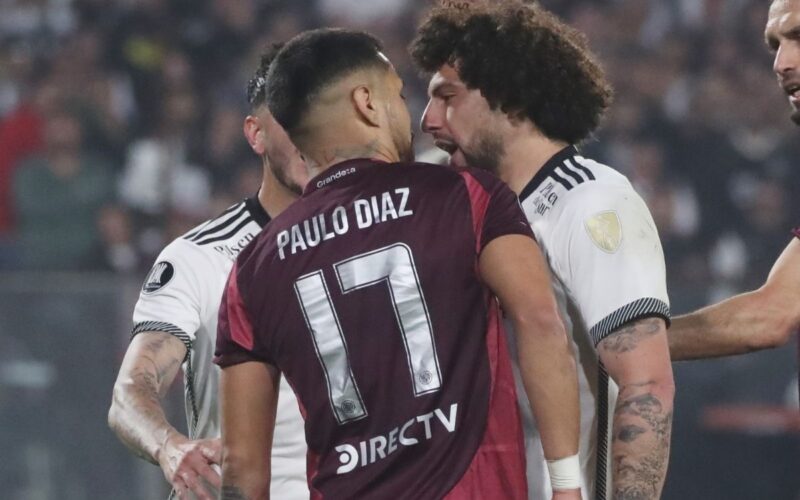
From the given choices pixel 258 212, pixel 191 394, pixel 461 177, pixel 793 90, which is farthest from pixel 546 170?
pixel 191 394

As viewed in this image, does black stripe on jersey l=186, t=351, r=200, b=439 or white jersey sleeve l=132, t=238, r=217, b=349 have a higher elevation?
white jersey sleeve l=132, t=238, r=217, b=349

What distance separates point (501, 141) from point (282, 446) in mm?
951

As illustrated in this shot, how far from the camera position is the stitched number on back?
2764mm

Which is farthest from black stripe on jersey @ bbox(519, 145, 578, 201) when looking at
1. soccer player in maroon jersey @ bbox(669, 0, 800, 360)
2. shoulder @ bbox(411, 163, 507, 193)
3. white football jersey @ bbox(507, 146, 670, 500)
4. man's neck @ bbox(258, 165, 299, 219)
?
man's neck @ bbox(258, 165, 299, 219)

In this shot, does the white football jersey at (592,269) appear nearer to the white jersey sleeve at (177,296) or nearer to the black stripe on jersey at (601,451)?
the black stripe on jersey at (601,451)

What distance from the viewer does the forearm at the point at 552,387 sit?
2.71 metres

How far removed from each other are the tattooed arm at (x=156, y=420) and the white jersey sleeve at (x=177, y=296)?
31 mm

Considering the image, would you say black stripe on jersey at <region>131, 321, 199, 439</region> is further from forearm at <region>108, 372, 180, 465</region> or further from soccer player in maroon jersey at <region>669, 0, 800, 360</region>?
soccer player in maroon jersey at <region>669, 0, 800, 360</region>

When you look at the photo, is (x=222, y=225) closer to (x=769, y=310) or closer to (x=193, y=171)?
(x=769, y=310)

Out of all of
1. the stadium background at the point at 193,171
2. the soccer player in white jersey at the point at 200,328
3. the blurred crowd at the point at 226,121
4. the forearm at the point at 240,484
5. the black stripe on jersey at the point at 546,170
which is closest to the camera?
the forearm at the point at 240,484

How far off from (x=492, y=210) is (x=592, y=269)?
32 cm

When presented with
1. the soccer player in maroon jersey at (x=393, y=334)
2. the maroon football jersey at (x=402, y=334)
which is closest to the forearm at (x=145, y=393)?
the soccer player in maroon jersey at (x=393, y=334)

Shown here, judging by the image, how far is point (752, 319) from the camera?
367 cm

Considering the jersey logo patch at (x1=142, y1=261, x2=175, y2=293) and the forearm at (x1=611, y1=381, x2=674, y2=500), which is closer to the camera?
the forearm at (x1=611, y1=381, x2=674, y2=500)
